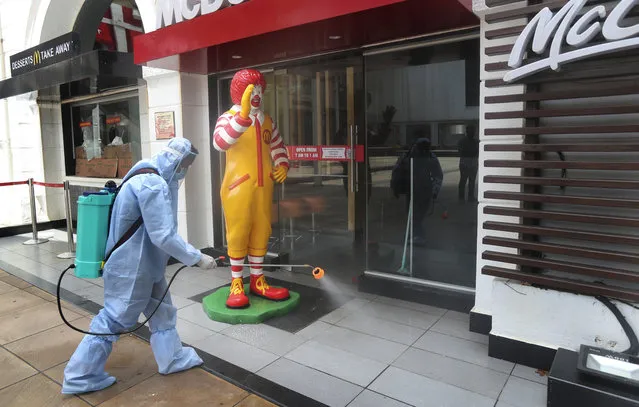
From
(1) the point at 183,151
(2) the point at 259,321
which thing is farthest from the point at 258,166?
(2) the point at 259,321

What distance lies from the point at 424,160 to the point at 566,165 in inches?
71.0

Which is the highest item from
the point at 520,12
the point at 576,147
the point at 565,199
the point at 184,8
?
the point at 184,8

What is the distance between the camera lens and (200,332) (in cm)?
405

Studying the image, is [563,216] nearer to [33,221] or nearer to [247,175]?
[247,175]

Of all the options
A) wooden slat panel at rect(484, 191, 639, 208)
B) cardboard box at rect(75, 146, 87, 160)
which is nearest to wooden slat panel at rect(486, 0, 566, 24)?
wooden slat panel at rect(484, 191, 639, 208)

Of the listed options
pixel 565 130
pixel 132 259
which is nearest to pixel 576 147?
pixel 565 130

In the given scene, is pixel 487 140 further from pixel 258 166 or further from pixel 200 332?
pixel 200 332

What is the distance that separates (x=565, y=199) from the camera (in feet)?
9.98

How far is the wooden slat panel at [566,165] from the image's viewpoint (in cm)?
280

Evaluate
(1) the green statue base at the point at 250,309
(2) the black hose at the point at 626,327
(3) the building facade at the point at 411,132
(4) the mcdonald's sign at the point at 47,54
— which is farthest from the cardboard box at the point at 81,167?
(2) the black hose at the point at 626,327

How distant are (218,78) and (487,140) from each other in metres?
4.03

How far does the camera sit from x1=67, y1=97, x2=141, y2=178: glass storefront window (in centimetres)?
779

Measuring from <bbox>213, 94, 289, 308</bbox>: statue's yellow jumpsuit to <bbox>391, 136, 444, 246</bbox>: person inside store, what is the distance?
1.27 metres

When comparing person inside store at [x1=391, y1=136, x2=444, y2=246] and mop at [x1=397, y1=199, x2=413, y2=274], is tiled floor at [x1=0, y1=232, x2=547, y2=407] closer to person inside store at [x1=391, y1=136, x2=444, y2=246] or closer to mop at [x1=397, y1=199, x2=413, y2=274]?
mop at [x1=397, y1=199, x2=413, y2=274]
